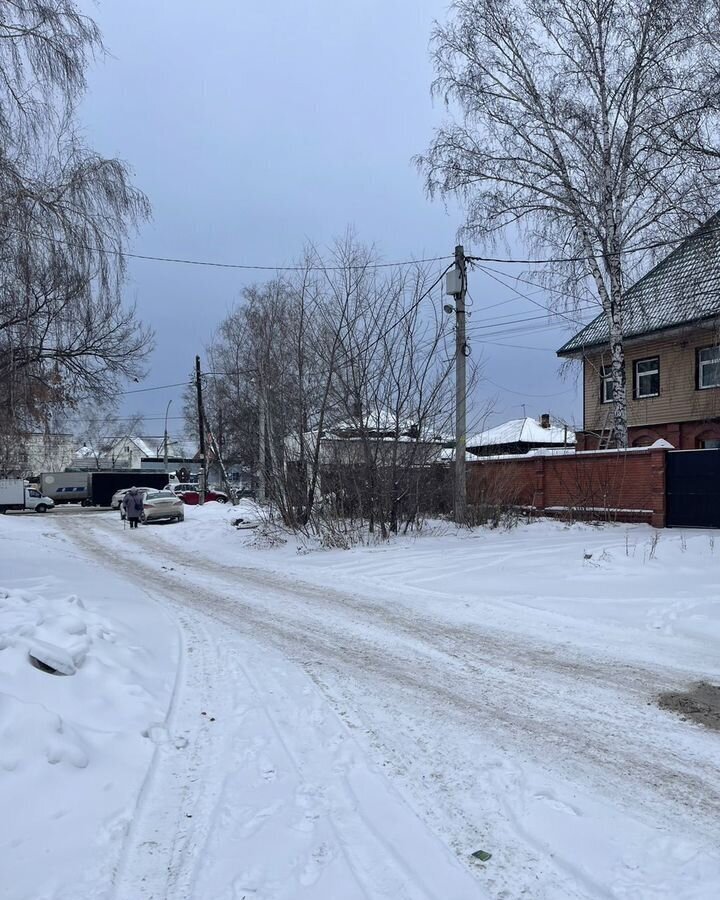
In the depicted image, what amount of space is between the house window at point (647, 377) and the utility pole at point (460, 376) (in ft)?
36.7

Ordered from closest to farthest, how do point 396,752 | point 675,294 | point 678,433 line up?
point 396,752, point 675,294, point 678,433

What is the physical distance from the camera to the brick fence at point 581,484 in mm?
16172

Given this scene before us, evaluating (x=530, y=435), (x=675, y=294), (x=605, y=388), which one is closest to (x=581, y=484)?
(x=675, y=294)

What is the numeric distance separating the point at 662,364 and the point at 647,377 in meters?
0.96

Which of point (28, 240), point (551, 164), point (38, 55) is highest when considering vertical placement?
point (551, 164)

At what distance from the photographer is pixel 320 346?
17984 millimetres

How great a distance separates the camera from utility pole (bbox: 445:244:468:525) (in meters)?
16.9

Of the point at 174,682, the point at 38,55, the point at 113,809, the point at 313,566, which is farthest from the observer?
the point at 313,566

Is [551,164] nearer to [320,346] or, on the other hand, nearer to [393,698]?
[320,346]

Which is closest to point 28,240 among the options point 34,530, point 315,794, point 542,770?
point 315,794

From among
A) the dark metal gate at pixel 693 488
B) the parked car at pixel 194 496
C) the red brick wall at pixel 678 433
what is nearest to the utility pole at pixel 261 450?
the dark metal gate at pixel 693 488

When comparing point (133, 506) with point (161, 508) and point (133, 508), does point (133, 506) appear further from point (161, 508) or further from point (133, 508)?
point (161, 508)

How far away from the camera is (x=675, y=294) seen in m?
23.2

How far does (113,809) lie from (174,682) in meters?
2.60
